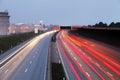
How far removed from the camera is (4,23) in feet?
603

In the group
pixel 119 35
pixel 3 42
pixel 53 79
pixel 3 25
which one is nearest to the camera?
pixel 53 79

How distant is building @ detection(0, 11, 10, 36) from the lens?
176 meters

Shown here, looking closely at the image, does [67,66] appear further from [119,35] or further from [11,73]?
[119,35]

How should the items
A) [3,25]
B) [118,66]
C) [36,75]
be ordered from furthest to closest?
[3,25] < [118,66] < [36,75]

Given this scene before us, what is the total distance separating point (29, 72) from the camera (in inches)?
2153

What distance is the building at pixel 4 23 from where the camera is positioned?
17550 centimetres

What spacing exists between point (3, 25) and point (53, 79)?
13745cm

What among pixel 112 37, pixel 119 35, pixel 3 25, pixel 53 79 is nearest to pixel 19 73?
pixel 53 79

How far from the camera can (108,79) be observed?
49.9m

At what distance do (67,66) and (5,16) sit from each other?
129455mm

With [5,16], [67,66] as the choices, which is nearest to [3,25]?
[5,16]

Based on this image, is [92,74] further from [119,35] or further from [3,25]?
[3,25]

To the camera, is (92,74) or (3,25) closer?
(92,74)

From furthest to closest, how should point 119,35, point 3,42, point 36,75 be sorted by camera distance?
point 3,42 < point 119,35 < point 36,75
